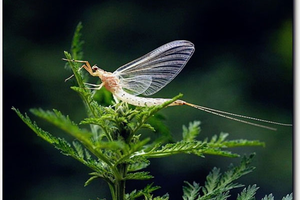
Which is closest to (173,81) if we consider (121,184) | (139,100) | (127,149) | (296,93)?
(296,93)

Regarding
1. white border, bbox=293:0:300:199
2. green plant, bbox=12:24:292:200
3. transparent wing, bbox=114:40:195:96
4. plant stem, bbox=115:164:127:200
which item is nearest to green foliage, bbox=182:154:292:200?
green plant, bbox=12:24:292:200

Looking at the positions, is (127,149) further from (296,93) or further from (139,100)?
(296,93)

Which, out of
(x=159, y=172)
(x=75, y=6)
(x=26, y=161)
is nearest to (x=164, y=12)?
(x=75, y=6)

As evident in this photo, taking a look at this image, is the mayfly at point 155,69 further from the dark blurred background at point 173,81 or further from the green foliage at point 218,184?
the dark blurred background at point 173,81

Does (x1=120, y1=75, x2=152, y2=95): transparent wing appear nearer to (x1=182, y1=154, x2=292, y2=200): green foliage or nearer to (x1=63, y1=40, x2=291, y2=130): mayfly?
(x1=63, y1=40, x2=291, y2=130): mayfly

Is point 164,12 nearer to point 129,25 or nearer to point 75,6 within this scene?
point 129,25

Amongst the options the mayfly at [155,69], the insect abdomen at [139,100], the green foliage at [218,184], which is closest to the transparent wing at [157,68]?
the mayfly at [155,69]
